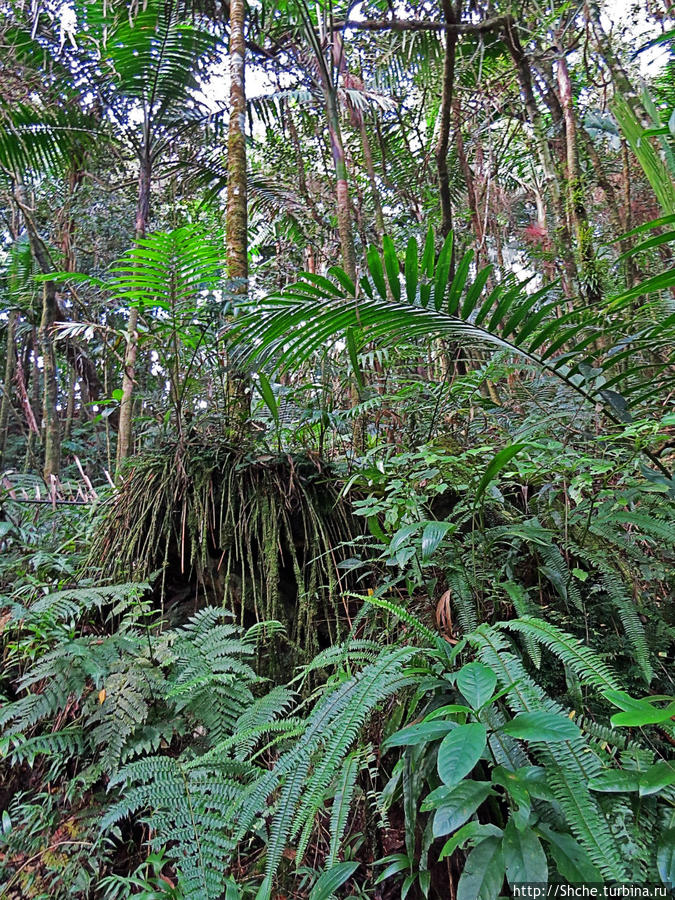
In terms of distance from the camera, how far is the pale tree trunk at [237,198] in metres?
2.30

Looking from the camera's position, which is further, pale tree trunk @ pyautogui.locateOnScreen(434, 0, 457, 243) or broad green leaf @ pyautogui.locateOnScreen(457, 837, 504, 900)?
pale tree trunk @ pyautogui.locateOnScreen(434, 0, 457, 243)

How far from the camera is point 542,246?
472 cm

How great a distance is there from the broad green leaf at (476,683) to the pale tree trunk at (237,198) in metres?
1.53

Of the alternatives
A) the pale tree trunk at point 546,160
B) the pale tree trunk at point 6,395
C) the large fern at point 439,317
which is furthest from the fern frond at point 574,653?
the pale tree trunk at point 6,395

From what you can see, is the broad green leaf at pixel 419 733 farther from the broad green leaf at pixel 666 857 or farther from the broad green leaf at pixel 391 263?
the broad green leaf at pixel 391 263

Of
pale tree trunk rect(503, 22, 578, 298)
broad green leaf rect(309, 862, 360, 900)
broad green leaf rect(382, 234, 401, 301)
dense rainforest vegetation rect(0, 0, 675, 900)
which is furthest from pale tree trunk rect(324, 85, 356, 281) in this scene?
broad green leaf rect(309, 862, 360, 900)

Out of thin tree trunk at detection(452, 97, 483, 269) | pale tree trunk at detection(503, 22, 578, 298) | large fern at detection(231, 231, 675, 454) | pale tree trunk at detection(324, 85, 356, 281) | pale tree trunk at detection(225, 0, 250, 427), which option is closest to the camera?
large fern at detection(231, 231, 675, 454)

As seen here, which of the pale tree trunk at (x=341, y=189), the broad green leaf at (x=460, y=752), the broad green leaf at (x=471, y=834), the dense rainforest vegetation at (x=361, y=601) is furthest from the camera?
the pale tree trunk at (x=341, y=189)

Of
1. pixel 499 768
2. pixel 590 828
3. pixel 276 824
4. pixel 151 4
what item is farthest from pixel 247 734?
pixel 151 4

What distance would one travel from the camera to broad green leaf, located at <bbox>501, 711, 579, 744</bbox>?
796mm

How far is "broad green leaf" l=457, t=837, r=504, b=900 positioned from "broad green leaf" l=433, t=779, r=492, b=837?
0.08 m

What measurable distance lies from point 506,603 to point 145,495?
1426 mm

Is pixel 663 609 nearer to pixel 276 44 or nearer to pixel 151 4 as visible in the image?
pixel 151 4

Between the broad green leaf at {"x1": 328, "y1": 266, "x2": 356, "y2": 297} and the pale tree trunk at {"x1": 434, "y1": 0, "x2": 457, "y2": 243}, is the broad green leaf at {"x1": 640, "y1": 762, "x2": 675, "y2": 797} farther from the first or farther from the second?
the pale tree trunk at {"x1": 434, "y1": 0, "x2": 457, "y2": 243}
